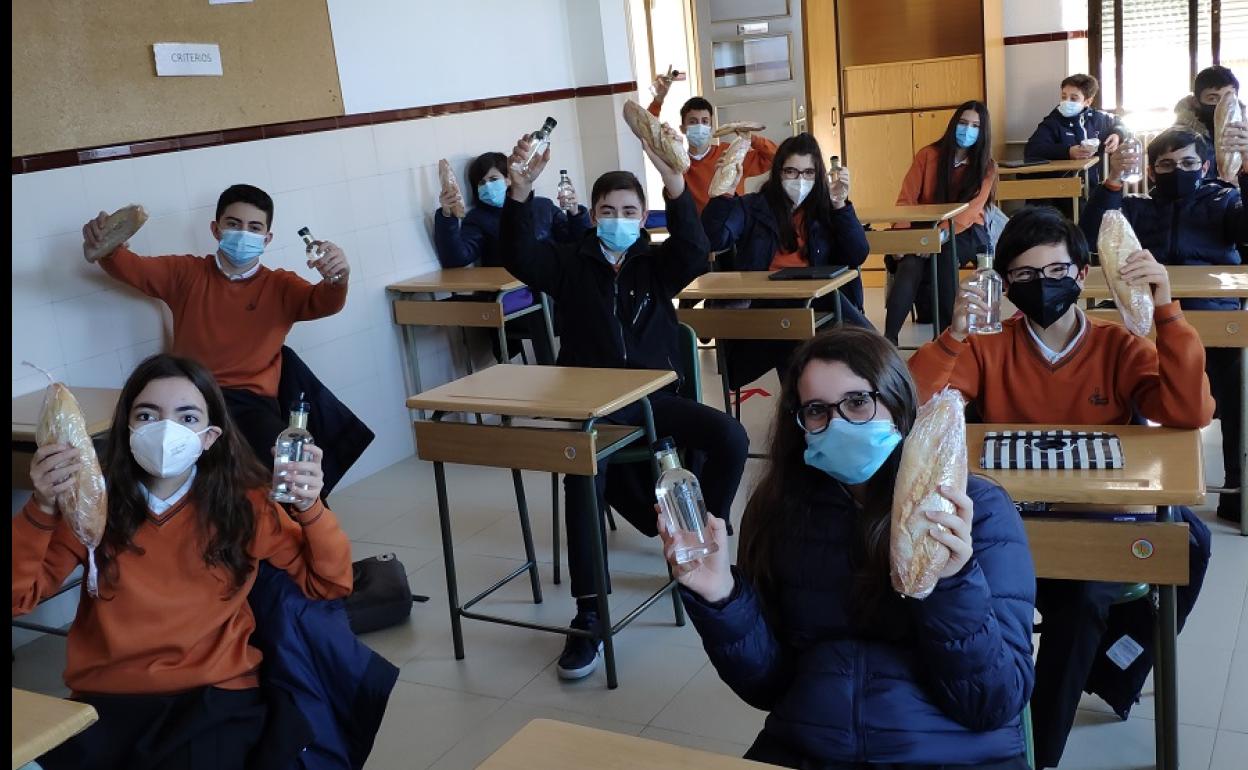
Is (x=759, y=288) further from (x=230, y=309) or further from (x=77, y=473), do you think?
(x=77, y=473)

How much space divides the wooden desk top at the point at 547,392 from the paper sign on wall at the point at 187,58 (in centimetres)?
188

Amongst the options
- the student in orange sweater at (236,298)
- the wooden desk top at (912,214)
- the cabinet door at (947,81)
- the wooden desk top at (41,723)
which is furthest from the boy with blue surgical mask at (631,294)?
the cabinet door at (947,81)

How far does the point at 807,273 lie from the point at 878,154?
412cm

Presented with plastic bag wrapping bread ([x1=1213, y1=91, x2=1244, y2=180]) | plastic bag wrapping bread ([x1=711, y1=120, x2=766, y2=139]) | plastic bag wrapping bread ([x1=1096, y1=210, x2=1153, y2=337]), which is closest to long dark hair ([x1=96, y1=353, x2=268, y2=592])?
plastic bag wrapping bread ([x1=1096, y1=210, x2=1153, y2=337])

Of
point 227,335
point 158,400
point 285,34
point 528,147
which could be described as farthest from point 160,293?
point 158,400

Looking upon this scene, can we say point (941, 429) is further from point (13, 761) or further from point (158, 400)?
point (158, 400)

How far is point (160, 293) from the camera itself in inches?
165

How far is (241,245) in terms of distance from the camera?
13.5 ft

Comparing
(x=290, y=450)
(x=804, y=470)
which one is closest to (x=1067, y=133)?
(x=804, y=470)

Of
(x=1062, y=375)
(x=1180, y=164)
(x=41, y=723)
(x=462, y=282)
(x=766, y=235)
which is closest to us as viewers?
(x=41, y=723)

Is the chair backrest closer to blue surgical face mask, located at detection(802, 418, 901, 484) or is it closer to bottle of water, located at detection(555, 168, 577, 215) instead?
blue surgical face mask, located at detection(802, 418, 901, 484)

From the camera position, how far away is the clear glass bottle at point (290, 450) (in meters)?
2.06

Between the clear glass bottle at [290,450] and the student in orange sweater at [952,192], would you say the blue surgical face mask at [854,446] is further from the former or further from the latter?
the student in orange sweater at [952,192]

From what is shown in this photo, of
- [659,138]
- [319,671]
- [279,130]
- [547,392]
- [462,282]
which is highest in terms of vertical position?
[279,130]
